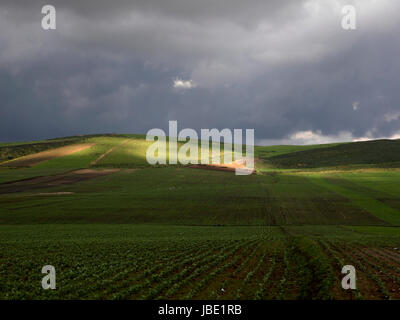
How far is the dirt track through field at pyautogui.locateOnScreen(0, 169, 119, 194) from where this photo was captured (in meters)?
72.4

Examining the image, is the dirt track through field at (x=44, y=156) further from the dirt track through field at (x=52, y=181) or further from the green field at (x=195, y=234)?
the dirt track through field at (x=52, y=181)

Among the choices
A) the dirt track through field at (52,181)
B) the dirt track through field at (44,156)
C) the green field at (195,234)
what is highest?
the dirt track through field at (44,156)

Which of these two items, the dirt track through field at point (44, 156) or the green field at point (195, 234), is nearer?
the green field at point (195, 234)

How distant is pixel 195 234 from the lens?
3578 cm

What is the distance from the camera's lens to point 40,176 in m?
89.6

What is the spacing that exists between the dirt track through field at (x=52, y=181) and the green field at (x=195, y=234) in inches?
16.7

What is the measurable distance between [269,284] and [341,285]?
12.1 ft

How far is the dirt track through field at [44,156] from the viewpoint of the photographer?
373ft

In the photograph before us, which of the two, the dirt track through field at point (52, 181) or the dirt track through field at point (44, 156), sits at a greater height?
the dirt track through field at point (44, 156)

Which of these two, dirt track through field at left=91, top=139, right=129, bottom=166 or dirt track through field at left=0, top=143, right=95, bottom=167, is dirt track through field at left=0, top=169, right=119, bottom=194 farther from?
dirt track through field at left=0, top=143, right=95, bottom=167

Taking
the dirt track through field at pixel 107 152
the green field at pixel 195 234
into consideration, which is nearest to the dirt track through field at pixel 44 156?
the green field at pixel 195 234

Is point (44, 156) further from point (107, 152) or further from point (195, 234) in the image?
point (195, 234)

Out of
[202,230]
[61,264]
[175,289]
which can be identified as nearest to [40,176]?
[202,230]

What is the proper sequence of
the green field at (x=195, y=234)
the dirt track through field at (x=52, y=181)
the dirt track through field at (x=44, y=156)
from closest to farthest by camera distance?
the green field at (x=195, y=234) < the dirt track through field at (x=52, y=181) < the dirt track through field at (x=44, y=156)
